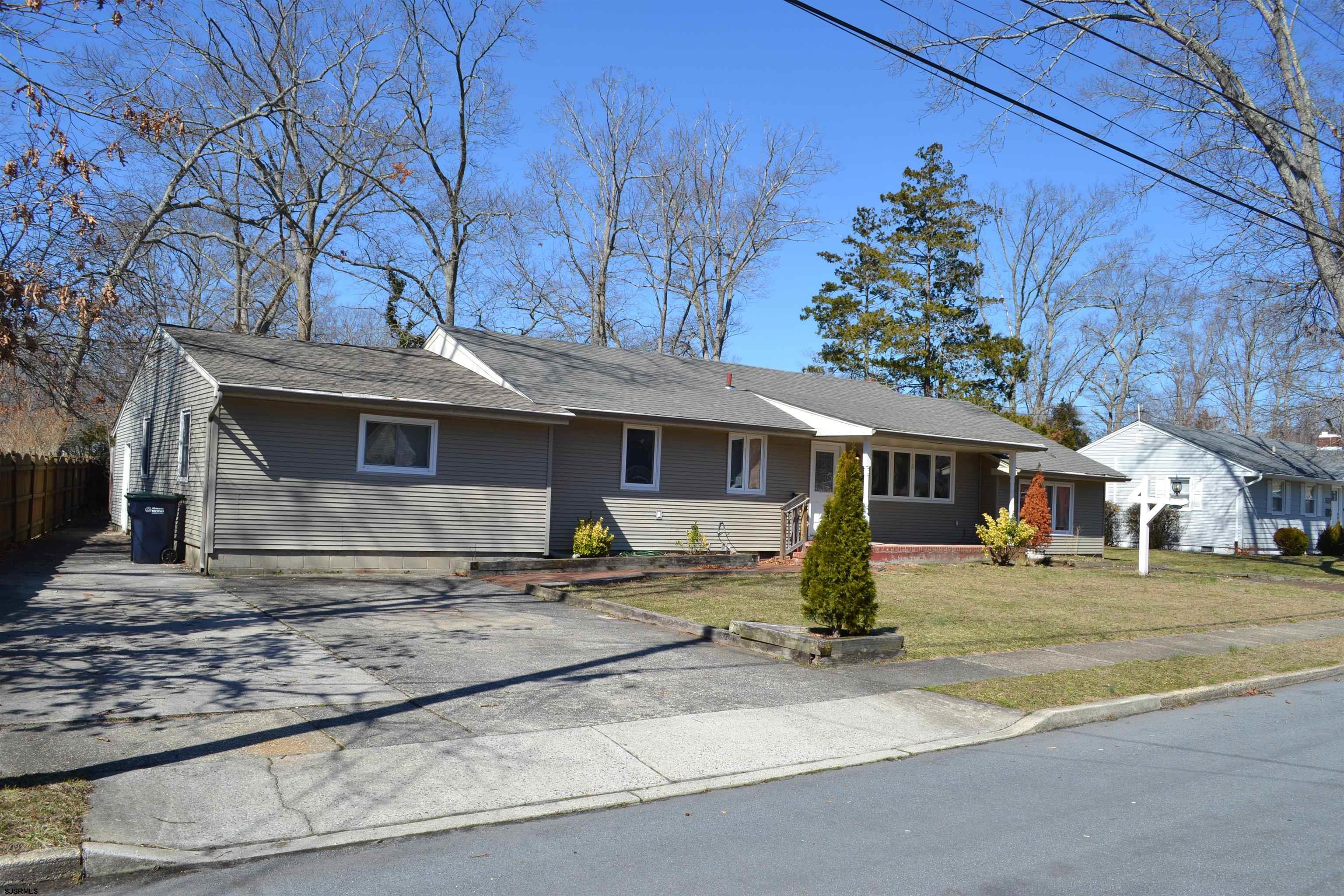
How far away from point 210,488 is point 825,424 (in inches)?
508

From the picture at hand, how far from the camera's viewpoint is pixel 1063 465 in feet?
98.8

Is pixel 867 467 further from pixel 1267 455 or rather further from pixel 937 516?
pixel 1267 455

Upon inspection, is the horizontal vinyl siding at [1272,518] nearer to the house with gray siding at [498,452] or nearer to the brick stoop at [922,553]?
the house with gray siding at [498,452]

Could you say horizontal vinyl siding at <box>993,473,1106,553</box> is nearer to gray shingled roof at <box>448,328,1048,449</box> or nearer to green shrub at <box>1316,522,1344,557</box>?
gray shingled roof at <box>448,328,1048,449</box>

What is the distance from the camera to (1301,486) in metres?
41.3

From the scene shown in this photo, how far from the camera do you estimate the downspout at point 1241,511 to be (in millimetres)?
38000

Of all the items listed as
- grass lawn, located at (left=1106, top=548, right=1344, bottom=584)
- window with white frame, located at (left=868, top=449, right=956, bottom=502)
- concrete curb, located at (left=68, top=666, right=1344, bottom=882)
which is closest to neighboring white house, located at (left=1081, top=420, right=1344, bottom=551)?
grass lawn, located at (left=1106, top=548, right=1344, bottom=584)

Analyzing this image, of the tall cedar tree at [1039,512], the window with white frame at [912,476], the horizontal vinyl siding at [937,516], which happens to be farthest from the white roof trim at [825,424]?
the tall cedar tree at [1039,512]

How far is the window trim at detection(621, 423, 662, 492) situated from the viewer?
20.1 metres

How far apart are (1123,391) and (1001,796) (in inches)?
2145

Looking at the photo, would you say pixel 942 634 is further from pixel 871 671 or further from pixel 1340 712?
pixel 1340 712

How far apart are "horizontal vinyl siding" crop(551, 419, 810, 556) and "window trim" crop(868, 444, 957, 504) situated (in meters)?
2.93

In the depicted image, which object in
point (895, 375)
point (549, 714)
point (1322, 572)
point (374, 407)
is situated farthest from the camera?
point (895, 375)

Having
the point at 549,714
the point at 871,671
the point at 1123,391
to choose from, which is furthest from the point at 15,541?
the point at 1123,391
